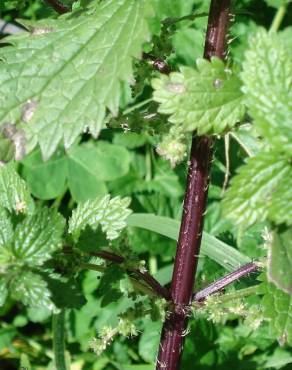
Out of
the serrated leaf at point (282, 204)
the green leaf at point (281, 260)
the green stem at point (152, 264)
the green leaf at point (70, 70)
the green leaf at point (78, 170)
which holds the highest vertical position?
the green leaf at point (70, 70)

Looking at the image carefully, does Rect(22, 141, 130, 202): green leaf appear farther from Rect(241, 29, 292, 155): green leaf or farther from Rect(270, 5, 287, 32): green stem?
Rect(241, 29, 292, 155): green leaf

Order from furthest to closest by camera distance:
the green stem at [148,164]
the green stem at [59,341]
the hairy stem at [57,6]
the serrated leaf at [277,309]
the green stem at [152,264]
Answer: the green stem at [148,164], the green stem at [152,264], the green stem at [59,341], the hairy stem at [57,6], the serrated leaf at [277,309]

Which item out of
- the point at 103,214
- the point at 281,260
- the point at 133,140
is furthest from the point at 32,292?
the point at 133,140

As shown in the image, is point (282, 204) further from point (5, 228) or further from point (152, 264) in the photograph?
point (152, 264)

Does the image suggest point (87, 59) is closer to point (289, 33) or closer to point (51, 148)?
point (51, 148)

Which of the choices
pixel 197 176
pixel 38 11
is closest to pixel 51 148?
pixel 197 176

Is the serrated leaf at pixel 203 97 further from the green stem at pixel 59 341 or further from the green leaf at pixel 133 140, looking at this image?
the green leaf at pixel 133 140

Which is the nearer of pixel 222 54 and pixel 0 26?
pixel 222 54

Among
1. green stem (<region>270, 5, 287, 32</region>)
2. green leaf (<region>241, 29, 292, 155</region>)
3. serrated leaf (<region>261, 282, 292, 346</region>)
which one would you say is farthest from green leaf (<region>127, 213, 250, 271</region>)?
green stem (<region>270, 5, 287, 32</region>)

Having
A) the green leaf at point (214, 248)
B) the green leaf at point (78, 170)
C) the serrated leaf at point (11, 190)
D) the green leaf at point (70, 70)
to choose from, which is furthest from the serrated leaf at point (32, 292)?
the green leaf at point (78, 170)
